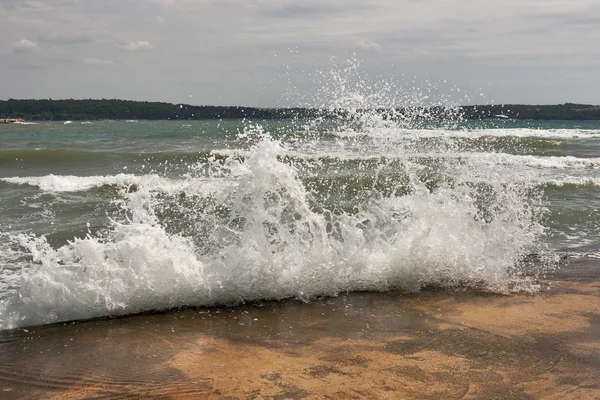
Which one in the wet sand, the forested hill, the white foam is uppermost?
the forested hill

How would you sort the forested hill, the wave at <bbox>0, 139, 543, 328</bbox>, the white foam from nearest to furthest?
the wave at <bbox>0, 139, 543, 328</bbox> → the white foam → the forested hill

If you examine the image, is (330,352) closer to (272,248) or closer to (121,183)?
(272,248)

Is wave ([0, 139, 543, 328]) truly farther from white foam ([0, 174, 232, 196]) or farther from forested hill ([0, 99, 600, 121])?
forested hill ([0, 99, 600, 121])

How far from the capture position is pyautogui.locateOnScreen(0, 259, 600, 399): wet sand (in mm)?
3770

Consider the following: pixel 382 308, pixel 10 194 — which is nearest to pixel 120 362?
pixel 382 308

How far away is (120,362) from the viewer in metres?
4.21

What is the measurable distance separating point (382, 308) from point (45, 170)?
50.6ft

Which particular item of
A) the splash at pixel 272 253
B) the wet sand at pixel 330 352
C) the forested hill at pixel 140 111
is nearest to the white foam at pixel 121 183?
the splash at pixel 272 253

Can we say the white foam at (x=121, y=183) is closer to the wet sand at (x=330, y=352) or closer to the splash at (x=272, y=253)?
the splash at (x=272, y=253)

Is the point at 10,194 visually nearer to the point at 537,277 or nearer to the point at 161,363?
the point at 161,363

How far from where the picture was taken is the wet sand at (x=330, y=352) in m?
3.77

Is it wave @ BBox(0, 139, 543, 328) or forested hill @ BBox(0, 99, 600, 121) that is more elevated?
forested hill @ BBox(0, 99, 600, 121)

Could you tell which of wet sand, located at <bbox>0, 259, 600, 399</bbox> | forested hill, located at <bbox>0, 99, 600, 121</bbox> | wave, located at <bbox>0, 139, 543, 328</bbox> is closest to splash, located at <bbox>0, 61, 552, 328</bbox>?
wave, located at <bbox>0, 139, 543, 328</bbox>

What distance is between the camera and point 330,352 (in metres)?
4.33
